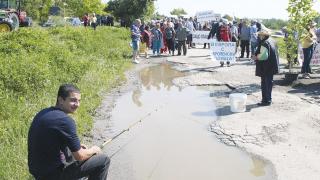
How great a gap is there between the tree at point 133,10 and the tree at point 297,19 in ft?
93.9

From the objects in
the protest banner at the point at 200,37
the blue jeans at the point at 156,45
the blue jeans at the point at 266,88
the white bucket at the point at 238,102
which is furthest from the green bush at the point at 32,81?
the protest banner at the point at 200,37

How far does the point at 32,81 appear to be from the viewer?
10789mm

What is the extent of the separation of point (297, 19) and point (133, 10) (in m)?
30.4

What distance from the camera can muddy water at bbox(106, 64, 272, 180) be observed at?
22.7 ft

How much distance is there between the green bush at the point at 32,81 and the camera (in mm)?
7055

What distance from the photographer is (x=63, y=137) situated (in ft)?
15.6

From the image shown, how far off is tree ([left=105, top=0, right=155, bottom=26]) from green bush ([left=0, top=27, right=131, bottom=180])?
24.8m

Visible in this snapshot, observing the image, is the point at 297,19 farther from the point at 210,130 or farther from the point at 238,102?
the point at 210,130

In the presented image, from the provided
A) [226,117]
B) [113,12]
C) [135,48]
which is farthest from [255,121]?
[113,12]

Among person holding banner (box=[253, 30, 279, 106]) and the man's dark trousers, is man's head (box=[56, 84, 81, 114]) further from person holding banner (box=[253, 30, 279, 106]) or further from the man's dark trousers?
person holding banner (box=[253, 30, 279, 106])

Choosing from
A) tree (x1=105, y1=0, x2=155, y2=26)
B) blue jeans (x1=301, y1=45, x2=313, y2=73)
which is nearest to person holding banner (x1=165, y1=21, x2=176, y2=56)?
blue jeans (x1=301, y1=45, x2=313, y2=73)

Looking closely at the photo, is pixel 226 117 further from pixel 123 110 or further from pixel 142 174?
pixel 142 174

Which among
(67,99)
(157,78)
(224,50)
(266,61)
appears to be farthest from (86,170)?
(224,50)

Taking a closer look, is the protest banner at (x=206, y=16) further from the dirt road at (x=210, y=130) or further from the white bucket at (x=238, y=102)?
the white bucket at (x=238, y=102)
